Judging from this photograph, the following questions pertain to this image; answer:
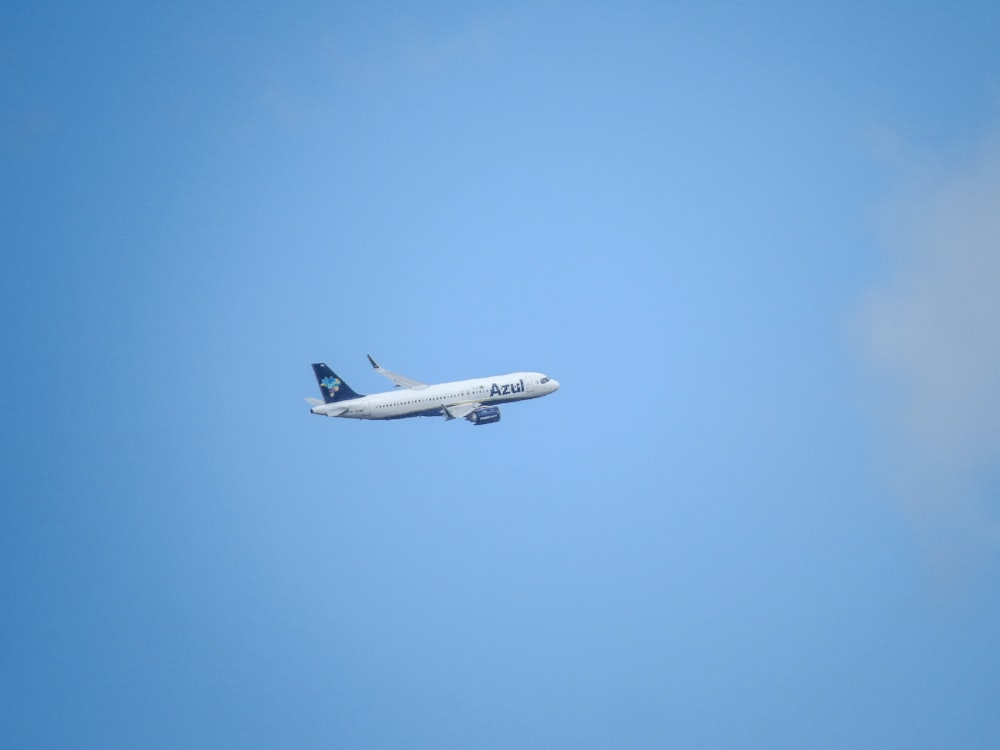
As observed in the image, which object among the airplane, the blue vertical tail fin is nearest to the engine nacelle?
the airplane

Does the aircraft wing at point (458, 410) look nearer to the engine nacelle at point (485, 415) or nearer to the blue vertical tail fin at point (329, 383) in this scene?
the engine nacelle at point (485, 415)

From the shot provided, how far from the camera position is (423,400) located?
179 m

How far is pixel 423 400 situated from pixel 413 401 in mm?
1497

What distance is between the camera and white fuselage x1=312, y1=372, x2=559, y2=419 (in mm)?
177750

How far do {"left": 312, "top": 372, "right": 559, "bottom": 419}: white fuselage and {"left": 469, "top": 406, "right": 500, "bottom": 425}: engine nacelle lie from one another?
75.3 inches

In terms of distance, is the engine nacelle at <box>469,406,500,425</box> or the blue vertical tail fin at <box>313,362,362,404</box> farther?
the engine nacelle at <box>469,406,500,425</box>

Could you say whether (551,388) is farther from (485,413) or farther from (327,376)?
(327,376)

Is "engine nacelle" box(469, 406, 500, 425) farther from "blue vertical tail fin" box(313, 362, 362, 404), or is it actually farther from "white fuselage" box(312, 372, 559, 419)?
"blue vertical tail fin" box(313, 362, 362, 404)

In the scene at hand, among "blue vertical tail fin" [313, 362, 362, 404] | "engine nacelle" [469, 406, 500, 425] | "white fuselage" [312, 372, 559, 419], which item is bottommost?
"engine nacelle" [469, 406, 500, 425]

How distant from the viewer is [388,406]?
Result: 178 m

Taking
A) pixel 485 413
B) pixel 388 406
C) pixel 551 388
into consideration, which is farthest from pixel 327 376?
pixel 551 388

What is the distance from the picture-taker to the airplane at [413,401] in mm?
177875

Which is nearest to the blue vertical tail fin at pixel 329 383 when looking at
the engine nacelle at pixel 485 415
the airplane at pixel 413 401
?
the airplane at pixel 413 401

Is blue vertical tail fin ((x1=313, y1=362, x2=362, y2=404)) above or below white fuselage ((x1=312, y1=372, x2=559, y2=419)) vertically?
above
